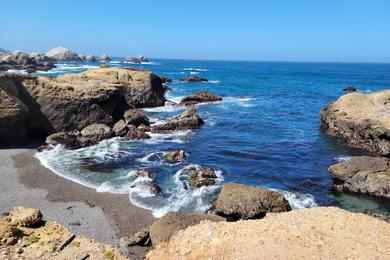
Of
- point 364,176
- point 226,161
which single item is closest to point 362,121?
point 364,176

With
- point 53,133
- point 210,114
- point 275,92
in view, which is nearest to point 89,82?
point 53,133

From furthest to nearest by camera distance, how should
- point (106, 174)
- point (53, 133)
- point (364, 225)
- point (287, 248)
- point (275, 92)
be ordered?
point (275, 92)
point (53, 133)
point (106, 174)
point (364, 225)
point (287, 248)

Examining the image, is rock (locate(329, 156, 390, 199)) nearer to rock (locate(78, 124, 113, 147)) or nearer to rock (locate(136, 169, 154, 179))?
rock (locate(136, 169, 154, 179))

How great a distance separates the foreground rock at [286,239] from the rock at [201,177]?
25.1 ft

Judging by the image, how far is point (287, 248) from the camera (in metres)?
→ 12.4

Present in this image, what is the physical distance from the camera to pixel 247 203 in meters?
17.4

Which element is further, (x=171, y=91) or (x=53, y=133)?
(x=171, y=91)

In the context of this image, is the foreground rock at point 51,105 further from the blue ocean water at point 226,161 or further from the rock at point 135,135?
the blue ocean water at point 226,161

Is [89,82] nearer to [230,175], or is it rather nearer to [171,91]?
[230,175]

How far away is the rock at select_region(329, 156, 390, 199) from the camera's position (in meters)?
22.2

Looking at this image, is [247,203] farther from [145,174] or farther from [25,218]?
[25,218]

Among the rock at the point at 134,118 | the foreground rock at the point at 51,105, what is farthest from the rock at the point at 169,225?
the rock at the point at 134,118

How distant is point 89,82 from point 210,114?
15.4m

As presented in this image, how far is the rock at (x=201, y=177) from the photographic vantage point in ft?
74.2
